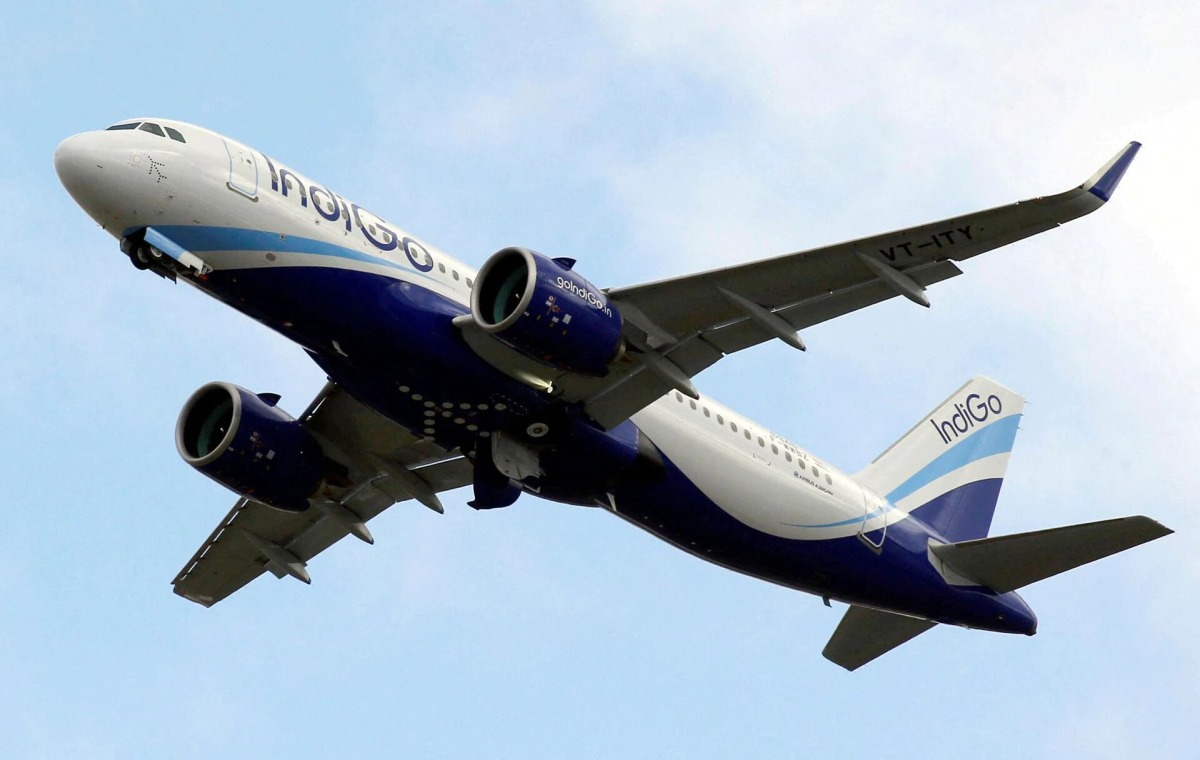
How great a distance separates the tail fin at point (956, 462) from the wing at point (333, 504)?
9680 mm

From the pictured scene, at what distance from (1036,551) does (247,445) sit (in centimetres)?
1562

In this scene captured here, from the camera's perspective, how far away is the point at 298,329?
2752 cm

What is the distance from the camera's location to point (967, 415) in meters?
38.4

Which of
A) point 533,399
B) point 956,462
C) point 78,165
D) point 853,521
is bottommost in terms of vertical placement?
point 78,165

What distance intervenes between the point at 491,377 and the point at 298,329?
3.35 meters

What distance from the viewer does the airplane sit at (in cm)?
2652

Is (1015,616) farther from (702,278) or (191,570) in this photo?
(191,570)

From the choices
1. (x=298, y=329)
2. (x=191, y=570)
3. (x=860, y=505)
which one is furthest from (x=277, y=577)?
(x=860, y=505)

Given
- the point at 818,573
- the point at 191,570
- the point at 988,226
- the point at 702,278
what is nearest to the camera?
the point at 988,226

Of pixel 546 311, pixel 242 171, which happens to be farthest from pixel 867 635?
pixel 242 171

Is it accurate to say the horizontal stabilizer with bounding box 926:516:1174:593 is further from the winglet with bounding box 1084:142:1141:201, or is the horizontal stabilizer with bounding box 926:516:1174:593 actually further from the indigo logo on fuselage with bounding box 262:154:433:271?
the indigo logo on fuselage with bounding box 262:154:433:271

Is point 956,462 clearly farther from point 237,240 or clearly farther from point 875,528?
point 237,240

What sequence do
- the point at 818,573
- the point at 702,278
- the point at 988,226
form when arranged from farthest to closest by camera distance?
the point at 818,573 → the point at 702,278 → the point at 988,226

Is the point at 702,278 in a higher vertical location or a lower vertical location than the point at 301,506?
higher
